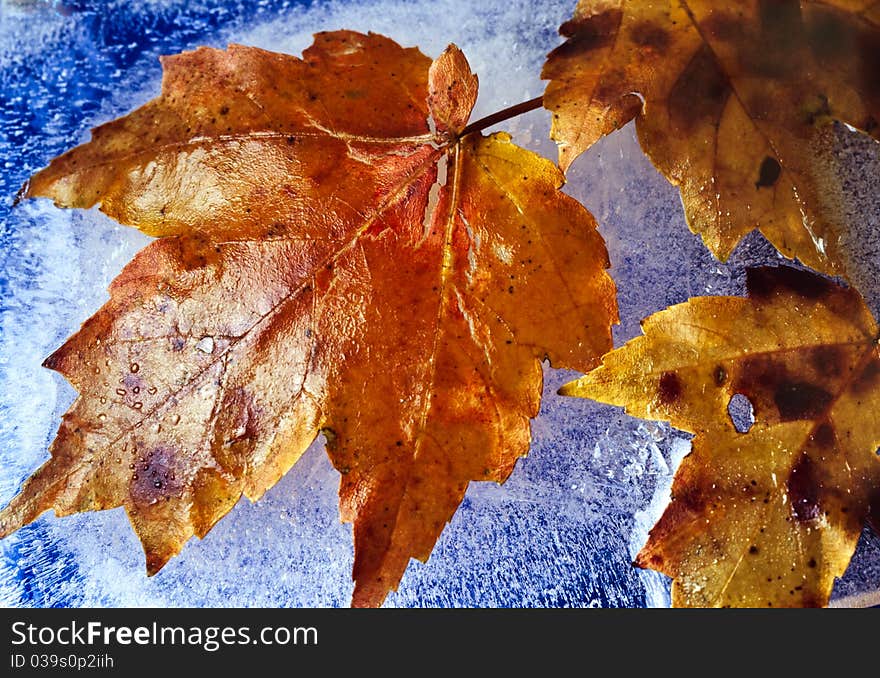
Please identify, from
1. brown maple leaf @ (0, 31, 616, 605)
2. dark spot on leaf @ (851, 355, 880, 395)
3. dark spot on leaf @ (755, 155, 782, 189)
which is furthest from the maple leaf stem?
dark spot on leaf @ (851, 355, 880, 395)

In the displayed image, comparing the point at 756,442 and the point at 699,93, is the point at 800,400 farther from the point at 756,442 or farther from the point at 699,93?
the point at 699,93

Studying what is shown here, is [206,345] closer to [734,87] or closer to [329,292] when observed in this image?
[329,292]


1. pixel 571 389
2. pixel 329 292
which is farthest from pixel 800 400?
pixel 329 292

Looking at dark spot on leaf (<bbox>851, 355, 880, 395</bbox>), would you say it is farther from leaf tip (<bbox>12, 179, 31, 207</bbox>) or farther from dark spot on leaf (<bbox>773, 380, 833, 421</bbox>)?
leaf tip (<bbox>12, 179, 31, 207</bbox>)

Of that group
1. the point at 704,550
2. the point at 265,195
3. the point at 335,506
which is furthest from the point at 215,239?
the point at 704,550

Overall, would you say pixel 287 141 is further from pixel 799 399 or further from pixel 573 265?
pixel 799 399

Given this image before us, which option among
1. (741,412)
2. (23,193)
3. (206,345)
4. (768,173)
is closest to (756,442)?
(741,412)

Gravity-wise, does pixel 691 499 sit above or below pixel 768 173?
below
